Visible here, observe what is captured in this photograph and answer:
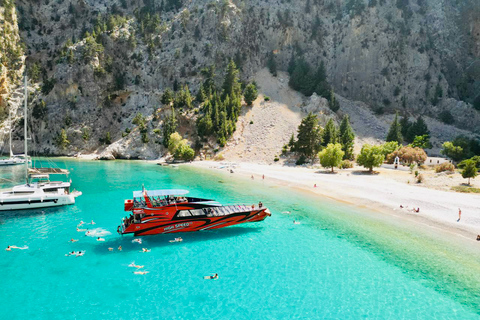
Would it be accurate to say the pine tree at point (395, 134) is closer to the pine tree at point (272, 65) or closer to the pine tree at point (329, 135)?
the pine tree at point (329, 135)

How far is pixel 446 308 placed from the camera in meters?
23.1

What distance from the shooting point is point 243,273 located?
27.4 meters

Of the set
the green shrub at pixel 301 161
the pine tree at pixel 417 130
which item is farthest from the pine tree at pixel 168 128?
the pine tree at pixel 417 130

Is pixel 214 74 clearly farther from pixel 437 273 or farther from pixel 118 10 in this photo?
pixel 437 273

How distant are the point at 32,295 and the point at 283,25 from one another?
152712 mm

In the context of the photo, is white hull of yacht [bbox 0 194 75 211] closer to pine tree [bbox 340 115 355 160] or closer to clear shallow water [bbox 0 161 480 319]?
clear shallow water [bbox 0 161 480 319]

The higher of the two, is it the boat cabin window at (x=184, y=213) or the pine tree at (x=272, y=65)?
the pine tree at (x=272, y=65)

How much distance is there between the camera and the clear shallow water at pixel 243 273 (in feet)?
72.5

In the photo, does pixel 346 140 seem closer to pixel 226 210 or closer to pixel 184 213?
pixel 226 210

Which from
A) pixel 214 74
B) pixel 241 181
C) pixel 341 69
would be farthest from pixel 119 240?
pixel 341 69

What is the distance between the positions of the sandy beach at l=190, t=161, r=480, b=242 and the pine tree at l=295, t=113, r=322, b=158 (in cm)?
1076

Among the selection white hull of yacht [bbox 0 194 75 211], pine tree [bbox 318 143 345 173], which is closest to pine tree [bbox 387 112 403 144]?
pine tree [bbox 318 143 345 173]

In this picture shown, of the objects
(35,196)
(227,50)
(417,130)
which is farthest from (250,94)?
(35,196)

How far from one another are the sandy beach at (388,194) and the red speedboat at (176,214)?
2336cm
